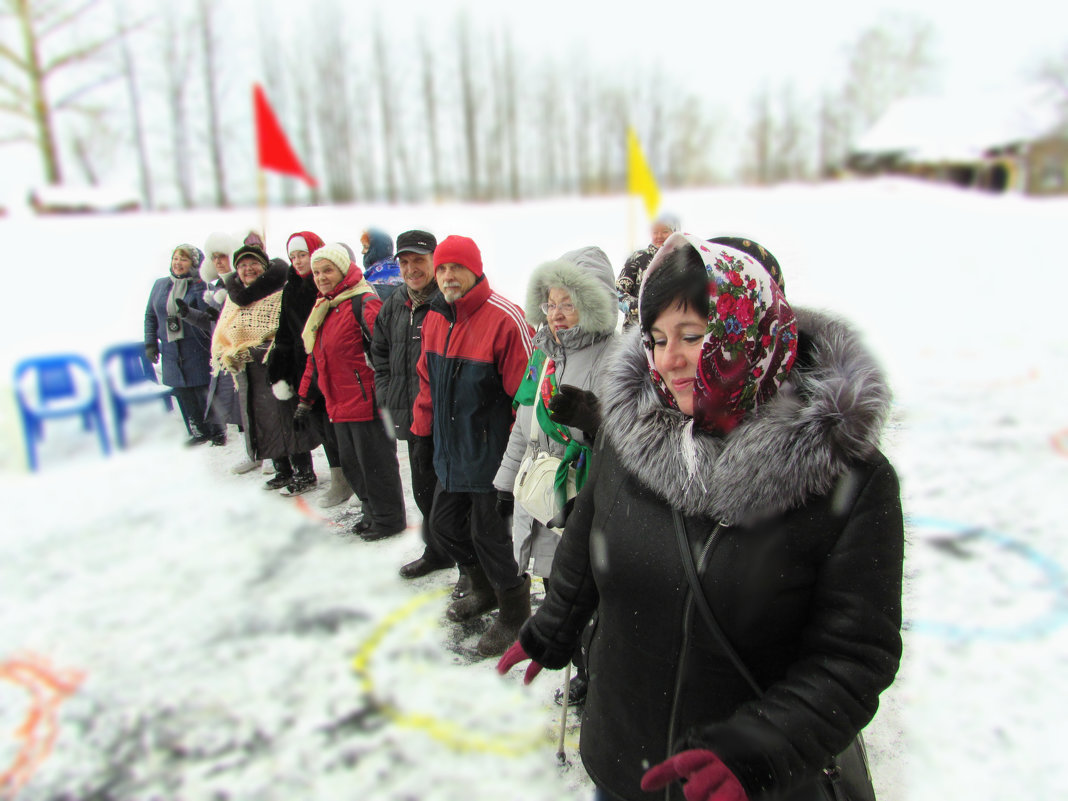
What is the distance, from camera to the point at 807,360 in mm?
1141

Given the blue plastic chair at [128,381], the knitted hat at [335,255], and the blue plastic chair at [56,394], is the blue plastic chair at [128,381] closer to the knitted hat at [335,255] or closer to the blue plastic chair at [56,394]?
the blue plastic chair at [56,394]

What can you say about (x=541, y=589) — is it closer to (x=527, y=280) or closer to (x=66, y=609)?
(x=527, y=280)

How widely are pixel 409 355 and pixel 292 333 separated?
0.56m

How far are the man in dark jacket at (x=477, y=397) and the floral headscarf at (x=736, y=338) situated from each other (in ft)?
5.15

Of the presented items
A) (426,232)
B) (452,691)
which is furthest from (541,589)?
(426,232)

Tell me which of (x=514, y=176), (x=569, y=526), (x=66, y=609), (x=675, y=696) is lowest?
(x=66, y=609)

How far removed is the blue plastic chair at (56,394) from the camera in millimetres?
2818

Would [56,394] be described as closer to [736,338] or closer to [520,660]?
[520,660]

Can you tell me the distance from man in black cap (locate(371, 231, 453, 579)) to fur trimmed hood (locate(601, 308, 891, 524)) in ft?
6.64

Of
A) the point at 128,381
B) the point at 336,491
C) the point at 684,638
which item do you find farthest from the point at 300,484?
the point at 684,638

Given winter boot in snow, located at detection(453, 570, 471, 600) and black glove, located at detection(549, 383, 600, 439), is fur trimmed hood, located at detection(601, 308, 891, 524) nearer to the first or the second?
black glove, located at detection(549, 383, 600, 439)

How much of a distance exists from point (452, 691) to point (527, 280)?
163cm

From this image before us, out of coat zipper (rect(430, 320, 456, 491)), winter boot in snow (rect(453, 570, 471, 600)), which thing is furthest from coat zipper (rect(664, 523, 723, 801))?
winter boot in snow (rect(453, 570, 471, 600))

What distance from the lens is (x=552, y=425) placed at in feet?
7.28
